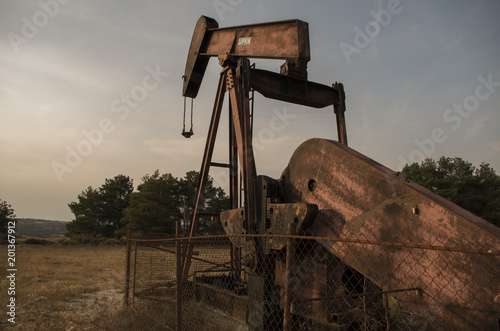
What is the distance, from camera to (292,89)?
219 inches

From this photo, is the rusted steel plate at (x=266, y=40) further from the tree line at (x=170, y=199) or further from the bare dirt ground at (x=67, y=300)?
the tree line at (x=170, y=199)

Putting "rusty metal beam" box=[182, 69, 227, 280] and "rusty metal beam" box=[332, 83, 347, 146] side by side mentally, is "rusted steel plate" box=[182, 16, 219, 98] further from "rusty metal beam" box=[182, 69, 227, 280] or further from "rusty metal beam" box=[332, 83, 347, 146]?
"rusty metal beam" box=[332, 83, 347, 146]

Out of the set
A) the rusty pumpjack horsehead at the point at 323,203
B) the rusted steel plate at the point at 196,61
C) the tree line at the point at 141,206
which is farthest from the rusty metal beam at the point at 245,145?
the tree line at the point at 141,206

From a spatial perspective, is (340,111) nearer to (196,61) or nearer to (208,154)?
(208,154)

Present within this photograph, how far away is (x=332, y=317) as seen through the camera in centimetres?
369

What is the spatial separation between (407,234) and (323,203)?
3.14ft

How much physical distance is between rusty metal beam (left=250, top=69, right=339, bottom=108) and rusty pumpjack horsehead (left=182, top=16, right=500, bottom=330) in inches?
0.7

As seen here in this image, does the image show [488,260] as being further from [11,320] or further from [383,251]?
[11,320]

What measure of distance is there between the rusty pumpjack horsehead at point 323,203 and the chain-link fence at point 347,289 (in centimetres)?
1

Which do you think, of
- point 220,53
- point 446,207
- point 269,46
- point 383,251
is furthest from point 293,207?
point 220,53

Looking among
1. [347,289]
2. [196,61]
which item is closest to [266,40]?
[196,61]

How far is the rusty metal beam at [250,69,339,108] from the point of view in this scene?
516cm

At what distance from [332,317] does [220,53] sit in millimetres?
4937

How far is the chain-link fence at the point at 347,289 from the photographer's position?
2371 millimetres
